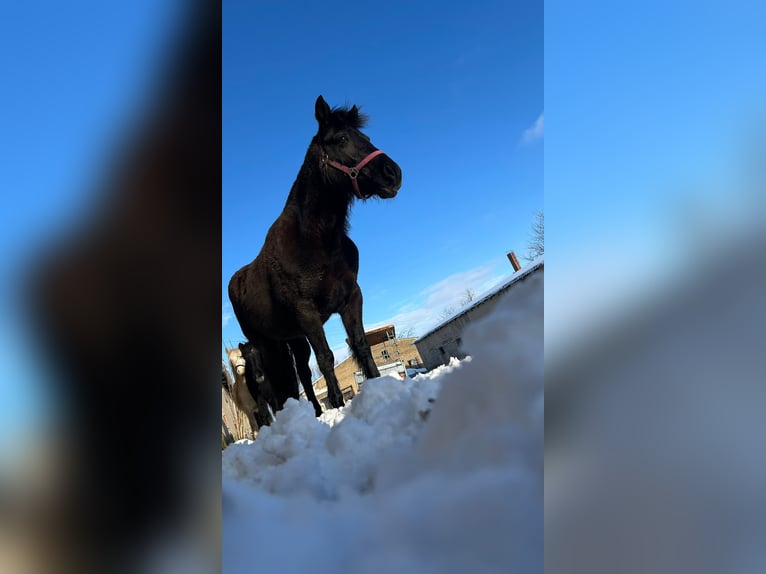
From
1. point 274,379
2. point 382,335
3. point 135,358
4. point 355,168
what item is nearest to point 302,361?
point 274,379

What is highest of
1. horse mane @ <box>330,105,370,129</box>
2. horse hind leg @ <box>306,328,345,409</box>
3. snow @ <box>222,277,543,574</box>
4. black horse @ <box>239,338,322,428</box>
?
horse mane @ <box>330,105,370,129</box>

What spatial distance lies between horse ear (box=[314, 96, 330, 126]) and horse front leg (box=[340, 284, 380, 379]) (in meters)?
0.48

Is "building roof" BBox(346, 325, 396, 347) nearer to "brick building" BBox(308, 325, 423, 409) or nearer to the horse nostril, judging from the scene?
"brick building" BBox(308, 325, 423, 409)

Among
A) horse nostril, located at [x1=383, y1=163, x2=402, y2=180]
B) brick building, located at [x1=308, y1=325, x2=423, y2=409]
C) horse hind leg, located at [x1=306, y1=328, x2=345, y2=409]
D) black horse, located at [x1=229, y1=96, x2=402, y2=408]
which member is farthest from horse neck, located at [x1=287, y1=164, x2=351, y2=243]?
brick building, located at [x1=308, y1=325, x2=423, y2=409]

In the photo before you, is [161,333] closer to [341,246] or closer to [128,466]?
[128,466]

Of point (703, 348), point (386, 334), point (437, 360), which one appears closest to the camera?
point (703, 348)

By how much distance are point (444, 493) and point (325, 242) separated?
1.04 meters

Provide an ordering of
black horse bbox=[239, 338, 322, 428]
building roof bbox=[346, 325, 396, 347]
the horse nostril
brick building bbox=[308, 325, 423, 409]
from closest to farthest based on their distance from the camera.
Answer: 1. the horse nostril
2. black horse bbox=[239, 338, 322, 428]
3. brick building bbox=[308, 325, 423, 409]
4. building roof bbox=[346, 325, 396, 347]

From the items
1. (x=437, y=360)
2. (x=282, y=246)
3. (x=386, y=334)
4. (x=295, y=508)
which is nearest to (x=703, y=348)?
(x=295, y=508)

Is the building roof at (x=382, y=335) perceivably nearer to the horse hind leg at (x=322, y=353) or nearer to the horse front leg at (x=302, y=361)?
the horse front leg at (x=302, y=361)

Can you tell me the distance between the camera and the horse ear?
1.15 meters

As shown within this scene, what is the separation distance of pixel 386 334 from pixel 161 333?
1874 millimetres

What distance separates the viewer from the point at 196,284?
0.25 metres

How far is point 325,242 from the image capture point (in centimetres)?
120
